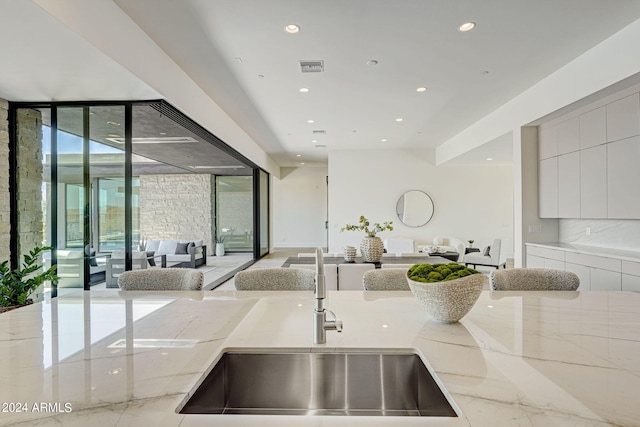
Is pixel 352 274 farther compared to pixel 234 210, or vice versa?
pixel 234 210

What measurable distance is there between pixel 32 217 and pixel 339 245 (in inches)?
238

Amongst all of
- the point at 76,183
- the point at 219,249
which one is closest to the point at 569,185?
the point at 76,183

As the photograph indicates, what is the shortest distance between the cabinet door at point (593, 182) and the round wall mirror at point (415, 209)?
14.6 feet

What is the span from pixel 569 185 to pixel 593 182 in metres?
0.35

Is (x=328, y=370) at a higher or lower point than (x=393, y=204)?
lower

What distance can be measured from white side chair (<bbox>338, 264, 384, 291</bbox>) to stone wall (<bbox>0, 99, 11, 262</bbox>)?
3.30 m

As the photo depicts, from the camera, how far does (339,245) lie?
845cm

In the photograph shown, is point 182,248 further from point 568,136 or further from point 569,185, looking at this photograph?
point 568,136

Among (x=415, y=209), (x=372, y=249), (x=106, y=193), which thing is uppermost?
(x=106, y=193)

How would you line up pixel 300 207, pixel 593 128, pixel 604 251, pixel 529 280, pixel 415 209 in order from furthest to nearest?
pixel 300 207, pixel 415 209, pixel 593 128, pixel 604 251, pixel 529 280

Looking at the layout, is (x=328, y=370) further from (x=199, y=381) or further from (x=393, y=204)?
(x=393, y=204)

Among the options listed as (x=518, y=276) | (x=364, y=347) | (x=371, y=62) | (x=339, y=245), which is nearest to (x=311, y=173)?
(x=339, y=245)

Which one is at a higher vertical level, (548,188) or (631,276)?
(548,188)

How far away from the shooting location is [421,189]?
8.44 m
